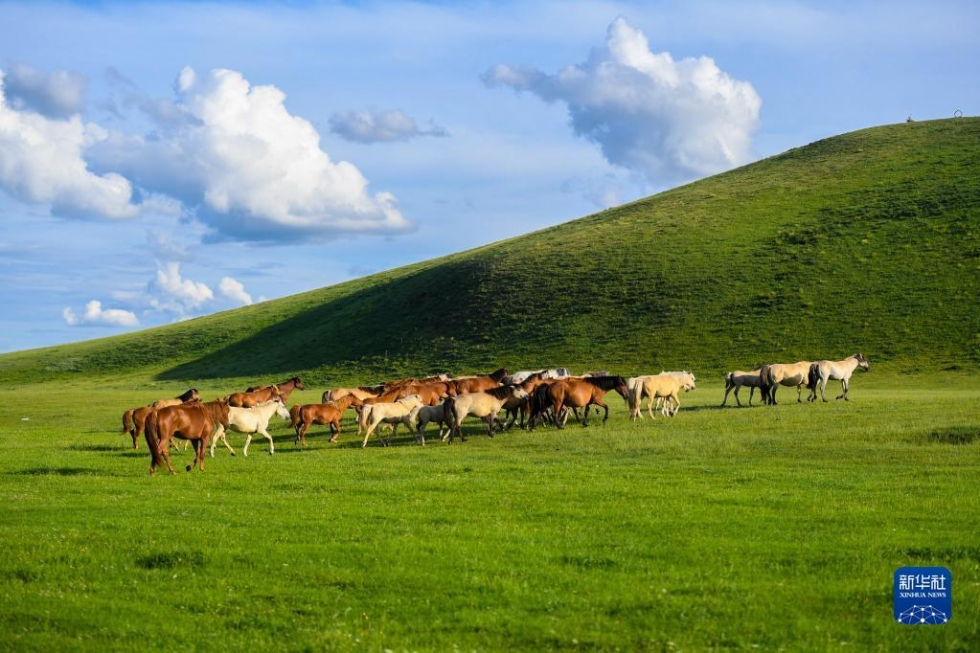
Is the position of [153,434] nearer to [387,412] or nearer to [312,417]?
[312,417]

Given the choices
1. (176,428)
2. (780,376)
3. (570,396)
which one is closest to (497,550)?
(176,428)

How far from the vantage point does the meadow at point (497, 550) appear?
29.4 ft

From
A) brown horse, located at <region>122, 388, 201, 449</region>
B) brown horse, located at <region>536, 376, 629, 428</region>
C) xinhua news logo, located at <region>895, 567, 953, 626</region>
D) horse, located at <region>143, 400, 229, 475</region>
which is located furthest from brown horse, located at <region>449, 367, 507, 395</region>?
xinhua news logo, located at <region>895, 567, 953, 626</region>

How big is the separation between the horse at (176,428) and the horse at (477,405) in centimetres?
795

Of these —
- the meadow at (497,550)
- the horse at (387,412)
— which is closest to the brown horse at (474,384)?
the horse at (387,412)

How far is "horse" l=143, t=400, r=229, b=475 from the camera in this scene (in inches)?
801

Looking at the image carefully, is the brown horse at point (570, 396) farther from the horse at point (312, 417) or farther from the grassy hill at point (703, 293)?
the grassy hill at point (703, 293)

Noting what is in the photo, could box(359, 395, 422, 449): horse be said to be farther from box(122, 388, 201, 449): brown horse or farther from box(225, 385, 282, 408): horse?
box(225, 385, 282, 408): horse

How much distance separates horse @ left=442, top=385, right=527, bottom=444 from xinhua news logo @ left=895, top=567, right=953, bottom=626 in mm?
18656

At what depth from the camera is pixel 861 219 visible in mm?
80125

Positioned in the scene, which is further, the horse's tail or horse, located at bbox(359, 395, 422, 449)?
horse, located at bbox(359, 395, 422, 449)

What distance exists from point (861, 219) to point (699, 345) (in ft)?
86.8

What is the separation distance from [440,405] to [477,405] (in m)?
1.17

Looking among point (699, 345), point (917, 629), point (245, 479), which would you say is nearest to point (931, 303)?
point (699, 345)
